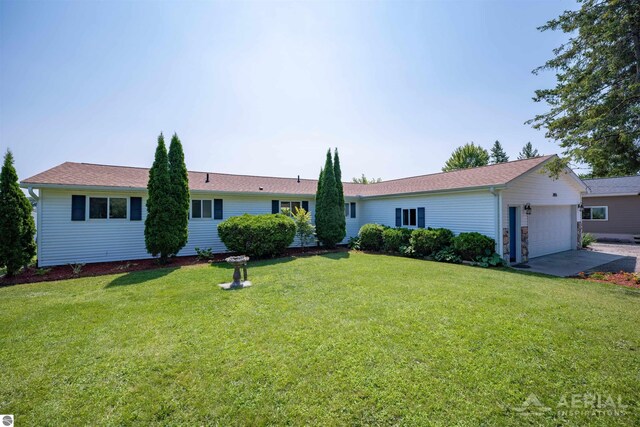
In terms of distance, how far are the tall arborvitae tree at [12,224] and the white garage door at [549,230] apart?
60.5 ft

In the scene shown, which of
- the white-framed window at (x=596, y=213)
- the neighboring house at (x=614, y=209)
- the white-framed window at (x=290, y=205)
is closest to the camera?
the white-framed window at (x=290, y=205)

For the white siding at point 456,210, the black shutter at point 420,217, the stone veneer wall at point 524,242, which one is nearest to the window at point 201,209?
the white siding at point 456,210

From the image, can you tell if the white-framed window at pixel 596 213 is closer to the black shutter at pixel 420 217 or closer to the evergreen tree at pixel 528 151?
the black shutter at pixel 420 217

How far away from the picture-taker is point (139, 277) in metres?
7.87

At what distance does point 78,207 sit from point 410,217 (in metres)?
14.3

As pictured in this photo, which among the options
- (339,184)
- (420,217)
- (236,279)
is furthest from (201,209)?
(420,217)

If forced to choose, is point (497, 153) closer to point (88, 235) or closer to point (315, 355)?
point (315, 355)

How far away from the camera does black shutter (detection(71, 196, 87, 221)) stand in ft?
32.1

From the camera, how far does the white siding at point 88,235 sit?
9414 millimetres

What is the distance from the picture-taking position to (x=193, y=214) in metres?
12.0

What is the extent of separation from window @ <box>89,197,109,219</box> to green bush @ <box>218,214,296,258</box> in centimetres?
447

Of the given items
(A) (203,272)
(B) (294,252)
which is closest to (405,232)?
(B) (294,252)

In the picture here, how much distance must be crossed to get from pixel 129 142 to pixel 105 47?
417 cm

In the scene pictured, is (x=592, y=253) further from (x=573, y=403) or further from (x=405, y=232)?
(x=573, y=403)
